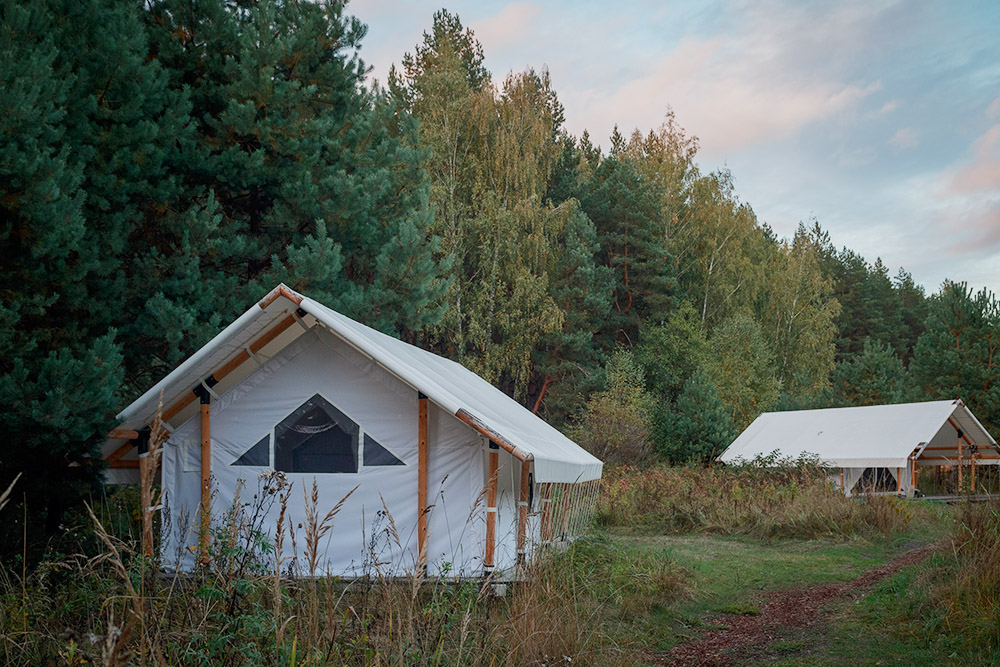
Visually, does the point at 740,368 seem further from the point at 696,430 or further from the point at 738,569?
the point at 738,569

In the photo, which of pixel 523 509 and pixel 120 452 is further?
pixel 120 452

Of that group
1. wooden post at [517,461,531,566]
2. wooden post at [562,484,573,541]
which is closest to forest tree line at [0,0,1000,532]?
wooden post at [517,461,531,566]

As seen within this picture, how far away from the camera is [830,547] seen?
12.8 metres

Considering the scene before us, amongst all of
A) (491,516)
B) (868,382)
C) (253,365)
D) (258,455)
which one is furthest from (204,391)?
(868,382)

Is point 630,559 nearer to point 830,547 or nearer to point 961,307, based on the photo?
point 830,547

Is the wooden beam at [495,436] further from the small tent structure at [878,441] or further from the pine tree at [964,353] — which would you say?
the pine tree at [964,353]

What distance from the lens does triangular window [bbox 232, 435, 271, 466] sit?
347 inches

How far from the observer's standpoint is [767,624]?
766cm

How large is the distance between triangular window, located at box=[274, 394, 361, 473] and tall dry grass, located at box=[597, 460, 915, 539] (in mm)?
8208

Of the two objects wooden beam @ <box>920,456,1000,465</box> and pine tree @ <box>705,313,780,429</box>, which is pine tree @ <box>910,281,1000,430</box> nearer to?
wooden beam @ <box>920,456,1000,465</box>

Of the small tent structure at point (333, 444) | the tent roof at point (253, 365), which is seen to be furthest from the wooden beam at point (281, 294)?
the small tent structure at point (333, 444)

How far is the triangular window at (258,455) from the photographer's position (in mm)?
8805

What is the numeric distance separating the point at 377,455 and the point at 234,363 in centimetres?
180

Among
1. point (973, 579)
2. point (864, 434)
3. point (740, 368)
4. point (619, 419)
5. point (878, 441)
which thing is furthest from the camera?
point (740, 368)
